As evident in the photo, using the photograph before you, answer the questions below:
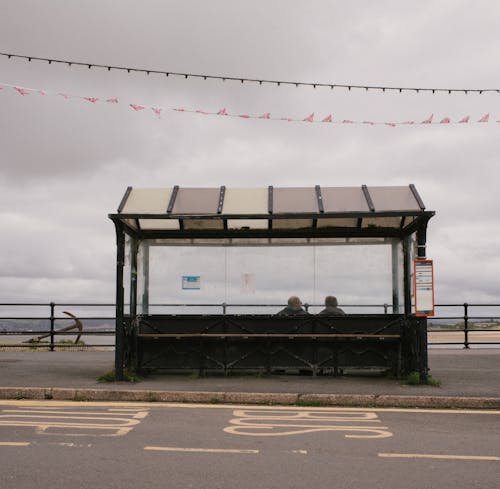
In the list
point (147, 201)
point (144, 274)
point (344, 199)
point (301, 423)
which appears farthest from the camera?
point (144, 274)

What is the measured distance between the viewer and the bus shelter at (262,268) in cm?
1191

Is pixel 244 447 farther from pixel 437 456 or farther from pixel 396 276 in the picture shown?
pixel 396 276

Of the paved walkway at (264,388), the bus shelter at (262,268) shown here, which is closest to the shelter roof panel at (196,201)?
the bus shelter at (262,268)

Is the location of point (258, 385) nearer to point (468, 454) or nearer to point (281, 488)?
point (468, 454)

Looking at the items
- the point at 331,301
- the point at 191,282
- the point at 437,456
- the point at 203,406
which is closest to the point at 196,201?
the point at 191,282

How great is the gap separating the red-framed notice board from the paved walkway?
1.25 metres

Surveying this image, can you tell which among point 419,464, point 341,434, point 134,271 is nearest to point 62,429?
point 341,434

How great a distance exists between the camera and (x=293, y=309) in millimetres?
12828

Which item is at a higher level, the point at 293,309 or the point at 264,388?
the point at 293,309

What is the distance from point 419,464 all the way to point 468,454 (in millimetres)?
723

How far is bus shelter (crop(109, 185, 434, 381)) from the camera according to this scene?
11914 mm

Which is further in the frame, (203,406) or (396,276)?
(396,276)

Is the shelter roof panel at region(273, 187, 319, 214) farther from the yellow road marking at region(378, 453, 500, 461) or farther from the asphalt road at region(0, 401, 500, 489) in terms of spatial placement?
the yellow road marking at region(378, 453, 500, 461)

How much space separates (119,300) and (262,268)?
305cm
